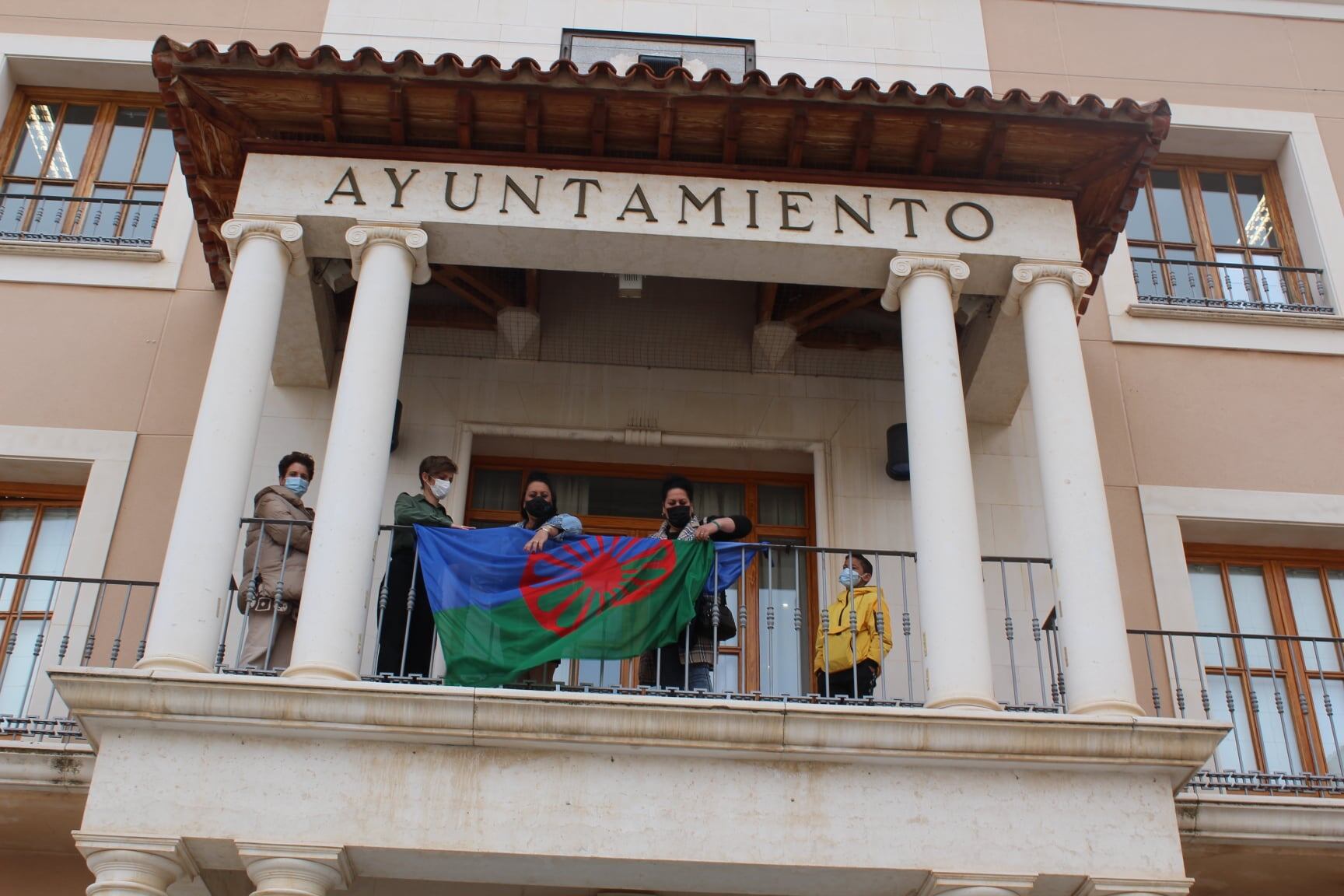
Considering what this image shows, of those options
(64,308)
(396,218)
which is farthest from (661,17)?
(64,308)

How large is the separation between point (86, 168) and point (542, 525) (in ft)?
20.3

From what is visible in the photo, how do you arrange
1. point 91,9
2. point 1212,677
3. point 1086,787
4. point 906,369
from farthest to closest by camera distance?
point 91,9 → point 1212,677 → point 906,369 → point 1086,787

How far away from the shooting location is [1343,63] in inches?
557

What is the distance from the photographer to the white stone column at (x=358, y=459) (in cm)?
834

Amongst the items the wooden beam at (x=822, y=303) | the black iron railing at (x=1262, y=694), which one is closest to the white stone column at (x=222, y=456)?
the wooden beam at (x=822, y=303)

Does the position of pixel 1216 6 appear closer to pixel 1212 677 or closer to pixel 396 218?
pixel 1212 677

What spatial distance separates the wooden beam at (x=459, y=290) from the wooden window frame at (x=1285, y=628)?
584cm

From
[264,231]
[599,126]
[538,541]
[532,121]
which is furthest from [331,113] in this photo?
[538,541]

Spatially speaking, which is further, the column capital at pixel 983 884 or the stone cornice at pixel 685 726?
the stone cornice at pixel 685 726

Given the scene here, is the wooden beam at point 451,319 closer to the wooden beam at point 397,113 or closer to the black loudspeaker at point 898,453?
the wooden beam at point 397,113

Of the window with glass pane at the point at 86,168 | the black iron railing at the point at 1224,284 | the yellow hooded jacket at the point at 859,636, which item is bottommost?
the yellow hooded jacket at the point at 859,636

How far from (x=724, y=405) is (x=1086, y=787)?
473 centimetres

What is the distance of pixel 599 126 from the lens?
991cm

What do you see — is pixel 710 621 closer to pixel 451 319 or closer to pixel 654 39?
pixel 451 319
